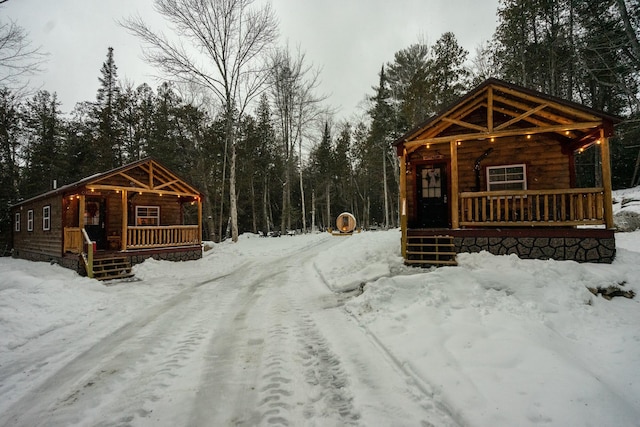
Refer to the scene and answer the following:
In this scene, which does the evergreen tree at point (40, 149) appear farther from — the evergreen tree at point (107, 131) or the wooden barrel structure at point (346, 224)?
the wooden barrel structure at point (346, 224)

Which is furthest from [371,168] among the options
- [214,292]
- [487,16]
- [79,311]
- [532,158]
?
[79,311]

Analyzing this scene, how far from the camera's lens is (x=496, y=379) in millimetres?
3018

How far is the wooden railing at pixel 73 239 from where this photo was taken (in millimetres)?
10468

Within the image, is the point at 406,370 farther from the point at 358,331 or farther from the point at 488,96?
the point at 488,96

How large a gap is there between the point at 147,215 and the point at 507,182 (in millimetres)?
16668

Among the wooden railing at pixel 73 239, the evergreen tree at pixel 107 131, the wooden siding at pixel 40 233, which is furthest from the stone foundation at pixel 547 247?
the evergreen tree at pixel 107 131

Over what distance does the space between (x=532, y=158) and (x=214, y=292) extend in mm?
10784

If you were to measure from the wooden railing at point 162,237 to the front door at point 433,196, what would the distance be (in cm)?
1031

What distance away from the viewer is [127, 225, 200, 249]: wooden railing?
37.8 feet

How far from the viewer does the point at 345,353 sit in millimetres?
3863

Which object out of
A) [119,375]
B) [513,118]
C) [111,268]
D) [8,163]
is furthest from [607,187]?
[8,163]

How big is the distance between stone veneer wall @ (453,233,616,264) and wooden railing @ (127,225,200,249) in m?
11.4

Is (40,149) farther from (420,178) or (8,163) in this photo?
(420,178)

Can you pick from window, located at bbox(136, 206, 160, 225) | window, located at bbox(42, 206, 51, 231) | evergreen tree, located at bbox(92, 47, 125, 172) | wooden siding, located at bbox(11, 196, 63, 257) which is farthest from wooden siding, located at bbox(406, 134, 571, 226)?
evergreen tree, located at bbox(92, 47, 125, 172)
